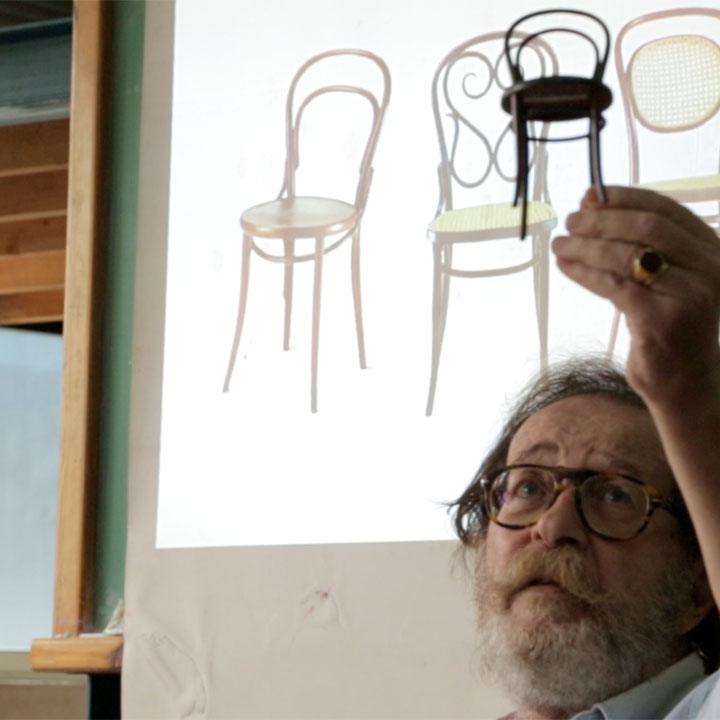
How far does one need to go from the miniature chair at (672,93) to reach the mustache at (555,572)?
53 cm

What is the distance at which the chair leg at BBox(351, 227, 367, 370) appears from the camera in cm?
182

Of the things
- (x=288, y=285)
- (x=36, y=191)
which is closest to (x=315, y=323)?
(x=288, y=285)

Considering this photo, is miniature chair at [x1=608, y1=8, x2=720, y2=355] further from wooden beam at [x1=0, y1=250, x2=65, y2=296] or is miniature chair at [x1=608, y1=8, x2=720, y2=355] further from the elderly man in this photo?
wooden beam at [x1=0, y1=250, x2=65, y2=296]

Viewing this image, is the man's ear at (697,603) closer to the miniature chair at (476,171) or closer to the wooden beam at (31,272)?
the miniature chair at (476,171)

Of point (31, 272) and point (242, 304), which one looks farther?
point (31, 272)

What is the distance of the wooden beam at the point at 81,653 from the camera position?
6.10 ft

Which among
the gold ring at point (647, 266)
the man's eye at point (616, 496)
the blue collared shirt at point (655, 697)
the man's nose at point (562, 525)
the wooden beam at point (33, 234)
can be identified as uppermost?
the wooden beam at point (33, 234)

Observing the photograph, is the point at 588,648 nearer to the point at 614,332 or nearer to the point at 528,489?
the point at 528,489

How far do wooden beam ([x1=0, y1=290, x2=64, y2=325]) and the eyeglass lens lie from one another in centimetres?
352

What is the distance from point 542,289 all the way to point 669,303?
936mm

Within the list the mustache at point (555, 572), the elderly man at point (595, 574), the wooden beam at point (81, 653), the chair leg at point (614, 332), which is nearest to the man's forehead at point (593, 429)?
the elderly man at point (595, 574)

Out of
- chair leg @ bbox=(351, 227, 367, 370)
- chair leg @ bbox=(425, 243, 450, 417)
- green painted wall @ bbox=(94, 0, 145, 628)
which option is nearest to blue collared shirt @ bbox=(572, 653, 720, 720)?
chair leg @ bbox=(425, 243, 450, 417)

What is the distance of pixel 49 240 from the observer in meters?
4.04

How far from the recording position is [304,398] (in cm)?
185
